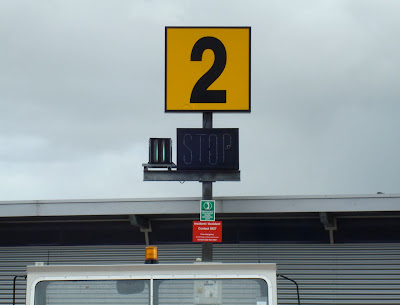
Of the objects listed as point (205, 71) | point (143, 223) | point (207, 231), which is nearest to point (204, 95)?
point (205, 71)

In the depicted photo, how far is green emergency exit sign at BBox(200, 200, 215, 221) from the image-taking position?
15781mm

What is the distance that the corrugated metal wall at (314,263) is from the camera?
55.4 ft

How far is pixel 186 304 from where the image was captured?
7477 millimetres

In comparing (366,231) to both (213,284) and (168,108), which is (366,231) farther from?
(213,284)

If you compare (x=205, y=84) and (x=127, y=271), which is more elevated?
(x=205, y=84)

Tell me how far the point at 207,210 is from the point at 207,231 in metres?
0.40

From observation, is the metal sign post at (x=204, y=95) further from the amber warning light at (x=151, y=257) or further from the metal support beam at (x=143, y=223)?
the amber warning light at (x=151, y=257)

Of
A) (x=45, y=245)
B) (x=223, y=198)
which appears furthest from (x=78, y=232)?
(x=223, y=198)

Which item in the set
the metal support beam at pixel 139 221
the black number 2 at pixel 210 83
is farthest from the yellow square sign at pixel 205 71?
the metal support beam at pixel 139 221

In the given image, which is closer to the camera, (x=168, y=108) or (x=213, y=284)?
(x=213, y=284)

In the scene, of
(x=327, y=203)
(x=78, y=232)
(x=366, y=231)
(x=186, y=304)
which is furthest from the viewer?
(x=78, y=232)

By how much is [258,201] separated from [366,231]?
2.55 meters

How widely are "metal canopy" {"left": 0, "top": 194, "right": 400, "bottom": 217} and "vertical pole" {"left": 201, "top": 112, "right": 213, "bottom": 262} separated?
0.52 m

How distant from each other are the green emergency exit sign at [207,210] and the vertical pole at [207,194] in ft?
1.26
